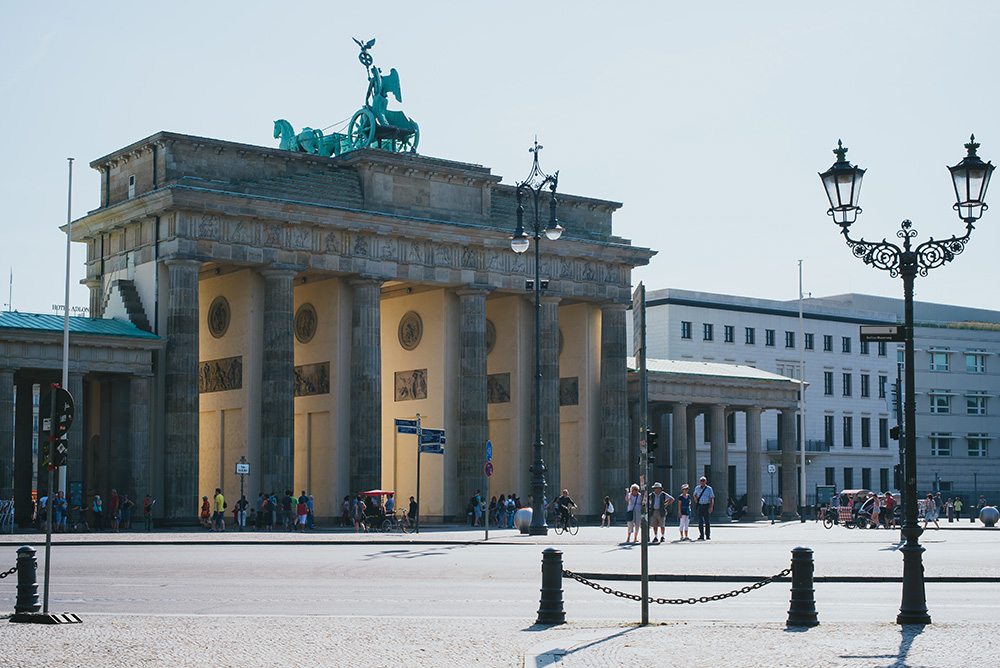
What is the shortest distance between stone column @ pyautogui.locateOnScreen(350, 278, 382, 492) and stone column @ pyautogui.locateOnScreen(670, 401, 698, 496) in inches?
741

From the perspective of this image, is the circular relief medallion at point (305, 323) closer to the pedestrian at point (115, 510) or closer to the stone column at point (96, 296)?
the stone column at point (96, 296)

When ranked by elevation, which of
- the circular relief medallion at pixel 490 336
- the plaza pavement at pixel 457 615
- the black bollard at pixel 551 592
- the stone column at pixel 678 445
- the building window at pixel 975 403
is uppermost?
the circular relief medallion at pixel 490 336

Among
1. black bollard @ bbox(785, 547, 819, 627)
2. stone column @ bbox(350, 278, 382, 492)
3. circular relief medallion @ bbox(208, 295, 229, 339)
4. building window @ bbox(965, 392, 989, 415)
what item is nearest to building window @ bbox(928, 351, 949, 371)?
building window @ bbox(965, 392, 989, 415)

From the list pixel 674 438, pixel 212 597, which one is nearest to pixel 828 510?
pixel 674 438

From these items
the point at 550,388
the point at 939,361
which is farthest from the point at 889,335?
the point at 939,361

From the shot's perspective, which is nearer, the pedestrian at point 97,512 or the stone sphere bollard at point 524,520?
the stone sphere bollard at point 524,520

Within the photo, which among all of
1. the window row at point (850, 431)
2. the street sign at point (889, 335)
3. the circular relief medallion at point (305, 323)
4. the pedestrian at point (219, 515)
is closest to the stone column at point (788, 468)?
the circular relief medallion at point (305, 323)

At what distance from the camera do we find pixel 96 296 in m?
66.3

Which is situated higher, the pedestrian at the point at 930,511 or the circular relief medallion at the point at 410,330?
the circular relief medallion at the point at 410,330

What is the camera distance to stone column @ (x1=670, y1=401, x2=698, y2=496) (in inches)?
3071

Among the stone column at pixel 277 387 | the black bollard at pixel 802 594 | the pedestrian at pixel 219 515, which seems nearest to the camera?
the black bollard at pixel 802 594

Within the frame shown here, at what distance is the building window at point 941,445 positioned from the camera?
120 m

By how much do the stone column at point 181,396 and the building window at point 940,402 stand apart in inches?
2957

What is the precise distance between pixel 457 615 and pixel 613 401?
181ft
